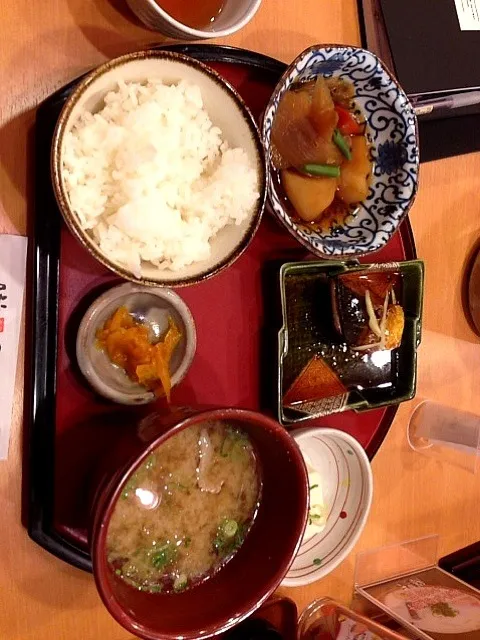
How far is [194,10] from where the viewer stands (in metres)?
1.48

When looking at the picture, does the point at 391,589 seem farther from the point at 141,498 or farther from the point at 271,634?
the point at 141,498

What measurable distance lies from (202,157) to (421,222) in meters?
0.88

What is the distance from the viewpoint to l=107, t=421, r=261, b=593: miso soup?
4.58ft

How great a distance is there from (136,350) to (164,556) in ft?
1.54

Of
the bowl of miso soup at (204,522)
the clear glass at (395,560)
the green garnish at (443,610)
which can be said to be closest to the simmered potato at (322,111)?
the bowl of miso soup at (204,522)

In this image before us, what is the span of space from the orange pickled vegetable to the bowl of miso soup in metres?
0.11

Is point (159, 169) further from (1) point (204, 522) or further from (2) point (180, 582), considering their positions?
(2) point (180, 582)

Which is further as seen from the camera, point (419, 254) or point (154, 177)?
Answer: point (419, 254)

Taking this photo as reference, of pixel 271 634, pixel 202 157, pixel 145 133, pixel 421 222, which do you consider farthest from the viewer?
pixel 421 222

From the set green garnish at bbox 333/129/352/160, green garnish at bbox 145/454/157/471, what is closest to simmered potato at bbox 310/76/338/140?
green garnish at bbox 333/129/352/160

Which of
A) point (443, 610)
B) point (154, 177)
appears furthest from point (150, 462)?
point (443, 610)

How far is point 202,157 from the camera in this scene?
4.65 feet

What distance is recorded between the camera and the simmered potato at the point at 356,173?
171 centimetres

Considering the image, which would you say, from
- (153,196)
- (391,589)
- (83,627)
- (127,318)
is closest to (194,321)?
(127,318)
